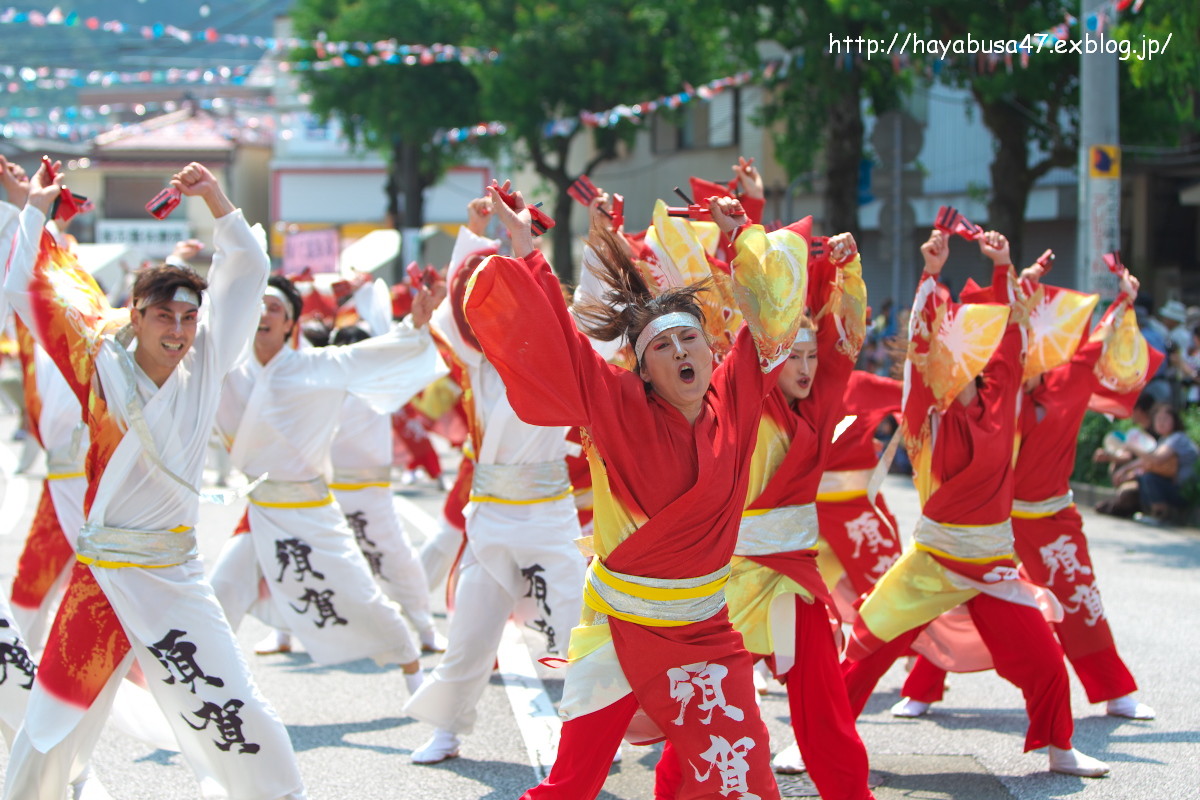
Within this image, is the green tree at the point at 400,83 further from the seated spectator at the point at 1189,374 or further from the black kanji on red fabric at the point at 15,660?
the black kanji on red fabric at the point at 15,660

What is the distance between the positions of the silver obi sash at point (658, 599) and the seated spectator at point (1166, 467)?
8.12m

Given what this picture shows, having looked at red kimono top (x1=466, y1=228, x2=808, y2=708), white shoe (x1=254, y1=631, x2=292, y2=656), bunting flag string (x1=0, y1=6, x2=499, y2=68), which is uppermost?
bunting flag string (x1=0, y1=6, x2=499, y2=68)

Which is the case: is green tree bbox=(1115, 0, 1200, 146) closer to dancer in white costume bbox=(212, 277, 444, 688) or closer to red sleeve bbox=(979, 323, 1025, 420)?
red sleeve bbox=(979, 323, 1025, 420)

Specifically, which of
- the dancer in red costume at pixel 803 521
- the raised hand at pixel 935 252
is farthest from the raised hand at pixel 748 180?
the raised hand at pixel 935 252

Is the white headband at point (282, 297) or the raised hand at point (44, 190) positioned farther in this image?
the white headband at point (282, 297)

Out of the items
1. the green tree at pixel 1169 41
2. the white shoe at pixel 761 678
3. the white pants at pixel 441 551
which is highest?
the green tree at pixel 1169 41

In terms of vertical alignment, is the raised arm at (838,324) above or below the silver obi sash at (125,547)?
above

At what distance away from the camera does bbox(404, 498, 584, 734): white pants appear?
5160 millimetres

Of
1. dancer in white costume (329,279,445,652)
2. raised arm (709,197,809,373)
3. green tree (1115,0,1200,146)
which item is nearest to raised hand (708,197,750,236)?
raised arm (709,197,809,373)

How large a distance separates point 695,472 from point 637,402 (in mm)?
233

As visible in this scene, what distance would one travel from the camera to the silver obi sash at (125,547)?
13.3 feet

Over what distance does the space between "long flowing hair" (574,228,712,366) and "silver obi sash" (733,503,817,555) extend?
940mm

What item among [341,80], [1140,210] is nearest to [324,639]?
[1140,210]

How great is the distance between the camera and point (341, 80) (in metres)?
28.8
